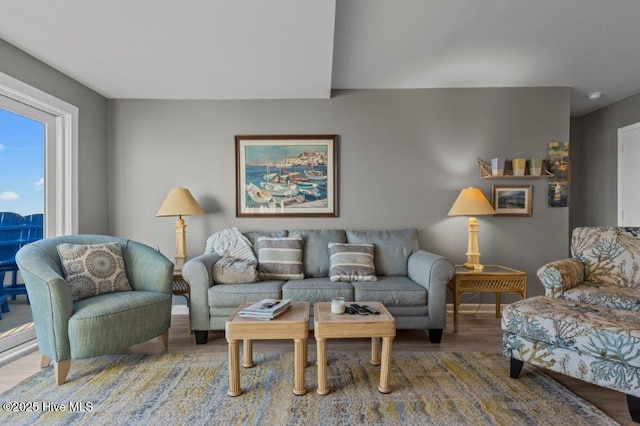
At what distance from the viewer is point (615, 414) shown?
5.69 feet

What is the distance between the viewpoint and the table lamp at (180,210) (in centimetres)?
306

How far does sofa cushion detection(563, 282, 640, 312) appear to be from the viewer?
2086mm

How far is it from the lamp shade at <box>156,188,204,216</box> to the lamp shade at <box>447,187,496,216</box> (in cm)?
250

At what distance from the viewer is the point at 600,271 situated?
8.14ft

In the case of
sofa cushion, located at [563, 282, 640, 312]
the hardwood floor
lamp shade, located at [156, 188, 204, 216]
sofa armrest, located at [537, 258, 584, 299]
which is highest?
lamp shade, located at [156, 188, 204, 216]

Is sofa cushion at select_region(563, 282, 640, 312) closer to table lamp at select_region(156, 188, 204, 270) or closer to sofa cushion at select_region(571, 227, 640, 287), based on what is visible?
sofa cushion at select_region(571, 227, 640, 287)

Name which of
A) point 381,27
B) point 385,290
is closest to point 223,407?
point 385,290

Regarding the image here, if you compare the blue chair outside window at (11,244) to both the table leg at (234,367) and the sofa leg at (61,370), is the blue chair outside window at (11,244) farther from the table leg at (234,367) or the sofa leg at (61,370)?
the table leg at (234,367)

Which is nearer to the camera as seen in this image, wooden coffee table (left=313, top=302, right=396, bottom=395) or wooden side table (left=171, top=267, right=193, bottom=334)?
wooden coffee table (left=313, top=302, right=396, bottom=395)

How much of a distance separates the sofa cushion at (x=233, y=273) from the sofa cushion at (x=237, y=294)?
2.9 inches

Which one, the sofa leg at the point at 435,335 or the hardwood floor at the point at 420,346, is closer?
the hardwood floor at the point at 420,346

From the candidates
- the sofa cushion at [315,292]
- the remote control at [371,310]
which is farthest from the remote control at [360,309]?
the sofa cushion at [315,292]

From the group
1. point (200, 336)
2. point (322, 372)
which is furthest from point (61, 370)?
point (322, 372)

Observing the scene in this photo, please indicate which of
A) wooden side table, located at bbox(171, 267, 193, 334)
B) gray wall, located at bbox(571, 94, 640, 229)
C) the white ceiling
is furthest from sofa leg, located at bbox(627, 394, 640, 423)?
gray wall, located at bbox(571, 94, 640, 229)
